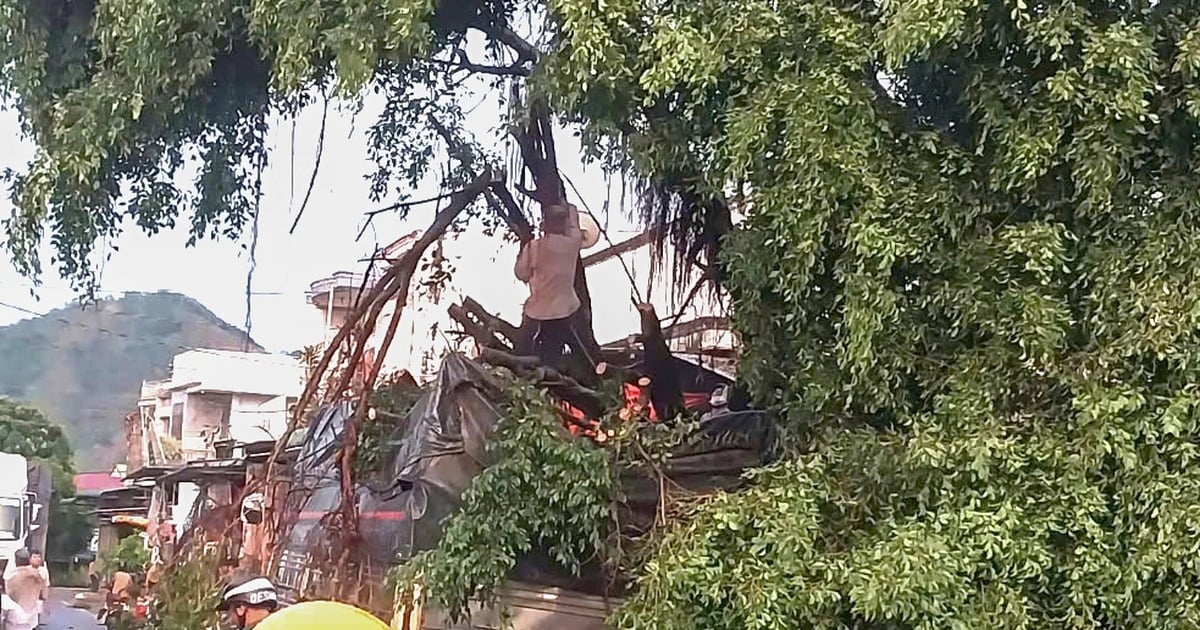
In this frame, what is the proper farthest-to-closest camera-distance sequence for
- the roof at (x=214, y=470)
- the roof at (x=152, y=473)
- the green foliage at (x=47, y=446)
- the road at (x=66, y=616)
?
the green foliage at (x=47, y=446) < the road at (x=66, y=616) < the roof at (x=152, y=473) < the roof at (x=214, y=470)

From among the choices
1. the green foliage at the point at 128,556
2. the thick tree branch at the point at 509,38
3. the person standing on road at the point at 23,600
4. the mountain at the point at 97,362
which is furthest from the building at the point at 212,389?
the thick tree branch at the point at 509,38

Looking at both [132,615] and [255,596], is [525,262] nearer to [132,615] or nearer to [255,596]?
[255,596]

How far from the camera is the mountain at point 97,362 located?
56.3ft

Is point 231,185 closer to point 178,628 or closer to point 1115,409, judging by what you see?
point 178,628

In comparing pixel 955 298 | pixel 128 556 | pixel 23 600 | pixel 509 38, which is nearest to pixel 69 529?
pixel 128 556

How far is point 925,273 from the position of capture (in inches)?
186

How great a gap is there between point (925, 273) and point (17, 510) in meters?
14.1

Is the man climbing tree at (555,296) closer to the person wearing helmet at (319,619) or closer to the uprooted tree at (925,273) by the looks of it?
the uprooted tree at (925,273)

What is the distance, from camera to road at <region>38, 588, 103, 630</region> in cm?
1595

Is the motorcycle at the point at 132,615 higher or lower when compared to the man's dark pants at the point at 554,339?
lower

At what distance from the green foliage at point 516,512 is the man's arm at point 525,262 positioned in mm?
2112

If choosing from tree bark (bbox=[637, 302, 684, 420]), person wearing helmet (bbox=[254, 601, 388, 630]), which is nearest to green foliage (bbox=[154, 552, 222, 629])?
tree bark (bbox=[637, 302, 684, 420])

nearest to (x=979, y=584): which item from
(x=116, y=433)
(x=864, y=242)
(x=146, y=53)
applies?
(x=864, y=242)

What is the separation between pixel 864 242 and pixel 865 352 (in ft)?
1.31
